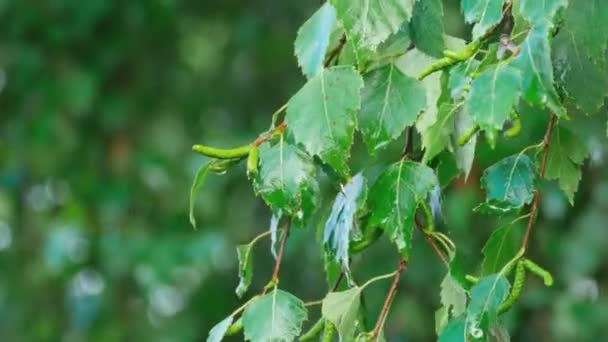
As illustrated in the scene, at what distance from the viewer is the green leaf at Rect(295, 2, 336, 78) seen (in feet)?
3.12

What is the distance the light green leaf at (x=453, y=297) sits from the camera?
968mm

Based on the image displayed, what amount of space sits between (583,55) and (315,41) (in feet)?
0.61

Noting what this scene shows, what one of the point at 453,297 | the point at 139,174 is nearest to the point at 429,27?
the point at 453,297

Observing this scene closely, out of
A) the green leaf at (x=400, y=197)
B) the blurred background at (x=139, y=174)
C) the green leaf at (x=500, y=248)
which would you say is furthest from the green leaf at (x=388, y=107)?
the blurred background at (x=139, y=174)

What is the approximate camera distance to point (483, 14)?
34.6 inches

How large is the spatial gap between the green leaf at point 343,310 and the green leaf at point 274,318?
0.7 inches

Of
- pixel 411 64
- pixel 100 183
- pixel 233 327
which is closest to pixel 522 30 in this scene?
pixel 411 64

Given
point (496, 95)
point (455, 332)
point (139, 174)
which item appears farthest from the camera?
point (139, 174)

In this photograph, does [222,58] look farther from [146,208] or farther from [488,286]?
[488,286]

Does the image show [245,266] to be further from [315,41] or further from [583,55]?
[583,55]

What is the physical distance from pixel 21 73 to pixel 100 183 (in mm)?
377

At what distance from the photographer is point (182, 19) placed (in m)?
3.96

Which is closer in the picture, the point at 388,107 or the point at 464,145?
the point at 388,107

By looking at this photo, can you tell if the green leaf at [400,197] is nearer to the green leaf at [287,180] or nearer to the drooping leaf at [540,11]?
the green leaf at [287,180]
